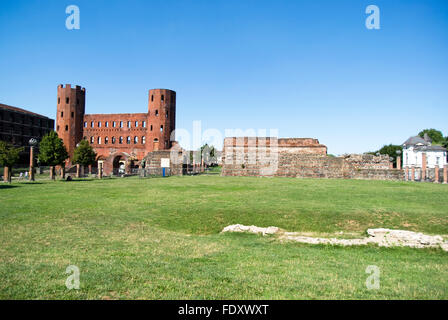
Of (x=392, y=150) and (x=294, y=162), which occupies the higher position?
(x=392, y=150)

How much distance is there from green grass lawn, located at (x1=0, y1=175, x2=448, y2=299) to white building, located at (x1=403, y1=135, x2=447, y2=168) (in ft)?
152

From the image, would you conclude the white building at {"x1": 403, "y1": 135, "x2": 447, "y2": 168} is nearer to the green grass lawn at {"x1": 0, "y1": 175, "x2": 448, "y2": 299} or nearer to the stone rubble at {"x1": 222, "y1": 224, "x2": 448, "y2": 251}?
the green grass lawn at {"x1": 0, "y1": 175, "x2": 448, "y2": 299}

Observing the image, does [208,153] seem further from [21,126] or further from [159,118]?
[21,126]

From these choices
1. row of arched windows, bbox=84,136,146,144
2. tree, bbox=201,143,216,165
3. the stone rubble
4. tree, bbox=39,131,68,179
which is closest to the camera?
the stone rubble

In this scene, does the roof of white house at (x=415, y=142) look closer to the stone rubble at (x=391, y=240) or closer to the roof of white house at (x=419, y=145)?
the roof of white house at (x=419, y=145)

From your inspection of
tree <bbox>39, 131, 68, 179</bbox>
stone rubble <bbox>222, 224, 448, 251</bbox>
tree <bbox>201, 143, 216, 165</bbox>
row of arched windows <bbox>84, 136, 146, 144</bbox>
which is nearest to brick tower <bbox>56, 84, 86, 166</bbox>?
row of arched windows <bbox>84, 136, 146, 144</bbox>

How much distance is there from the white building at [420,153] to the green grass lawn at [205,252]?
46432 millimetres

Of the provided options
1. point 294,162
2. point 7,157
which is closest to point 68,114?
point 7,157

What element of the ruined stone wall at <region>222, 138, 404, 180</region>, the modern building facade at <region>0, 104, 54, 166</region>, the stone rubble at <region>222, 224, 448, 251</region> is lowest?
the stone rubble at <region>222, 224, 448, 251</region>

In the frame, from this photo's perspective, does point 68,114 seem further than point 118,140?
No

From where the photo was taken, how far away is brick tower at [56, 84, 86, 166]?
55812mm

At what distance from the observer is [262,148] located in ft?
123

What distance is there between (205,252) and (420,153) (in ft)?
206

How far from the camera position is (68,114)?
56094mm
